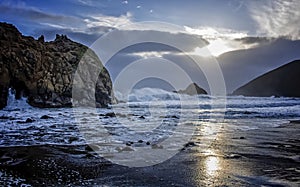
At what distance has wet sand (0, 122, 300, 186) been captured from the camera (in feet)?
17.3

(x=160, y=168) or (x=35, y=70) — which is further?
(x=35, y=70)

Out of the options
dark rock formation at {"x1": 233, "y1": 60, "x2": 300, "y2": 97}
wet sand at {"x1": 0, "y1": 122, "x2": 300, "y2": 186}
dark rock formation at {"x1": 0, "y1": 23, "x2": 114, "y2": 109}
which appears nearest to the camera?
wet sand at {"x1": 0, "y1": 122, "x2": 300, "y2": 186}

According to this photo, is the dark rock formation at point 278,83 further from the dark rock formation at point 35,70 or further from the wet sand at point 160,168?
the wet sand at point 160,168

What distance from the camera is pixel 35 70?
28000mm

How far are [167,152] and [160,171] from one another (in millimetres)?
2303

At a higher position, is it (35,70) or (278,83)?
(278,83)

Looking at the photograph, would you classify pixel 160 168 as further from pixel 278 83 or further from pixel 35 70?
pixel 278 83

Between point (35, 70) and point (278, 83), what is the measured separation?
360 feet

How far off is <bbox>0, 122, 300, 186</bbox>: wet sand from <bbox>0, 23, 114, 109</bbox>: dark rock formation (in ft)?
61.6

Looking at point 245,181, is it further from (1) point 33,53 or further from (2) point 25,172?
(1) point 33,53

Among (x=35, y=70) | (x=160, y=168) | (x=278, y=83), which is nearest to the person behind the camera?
(x=160, y=168)

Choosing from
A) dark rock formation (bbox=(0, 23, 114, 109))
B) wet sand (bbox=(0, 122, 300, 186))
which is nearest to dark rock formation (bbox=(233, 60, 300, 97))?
dark rock formation (bbox=(0, 23, 114, 109))

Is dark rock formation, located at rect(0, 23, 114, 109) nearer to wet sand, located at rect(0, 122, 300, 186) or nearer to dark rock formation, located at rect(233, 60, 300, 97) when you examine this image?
wet sand, located at rect(0, 122, 300, 186)

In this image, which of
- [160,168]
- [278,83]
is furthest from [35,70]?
[278,83]
